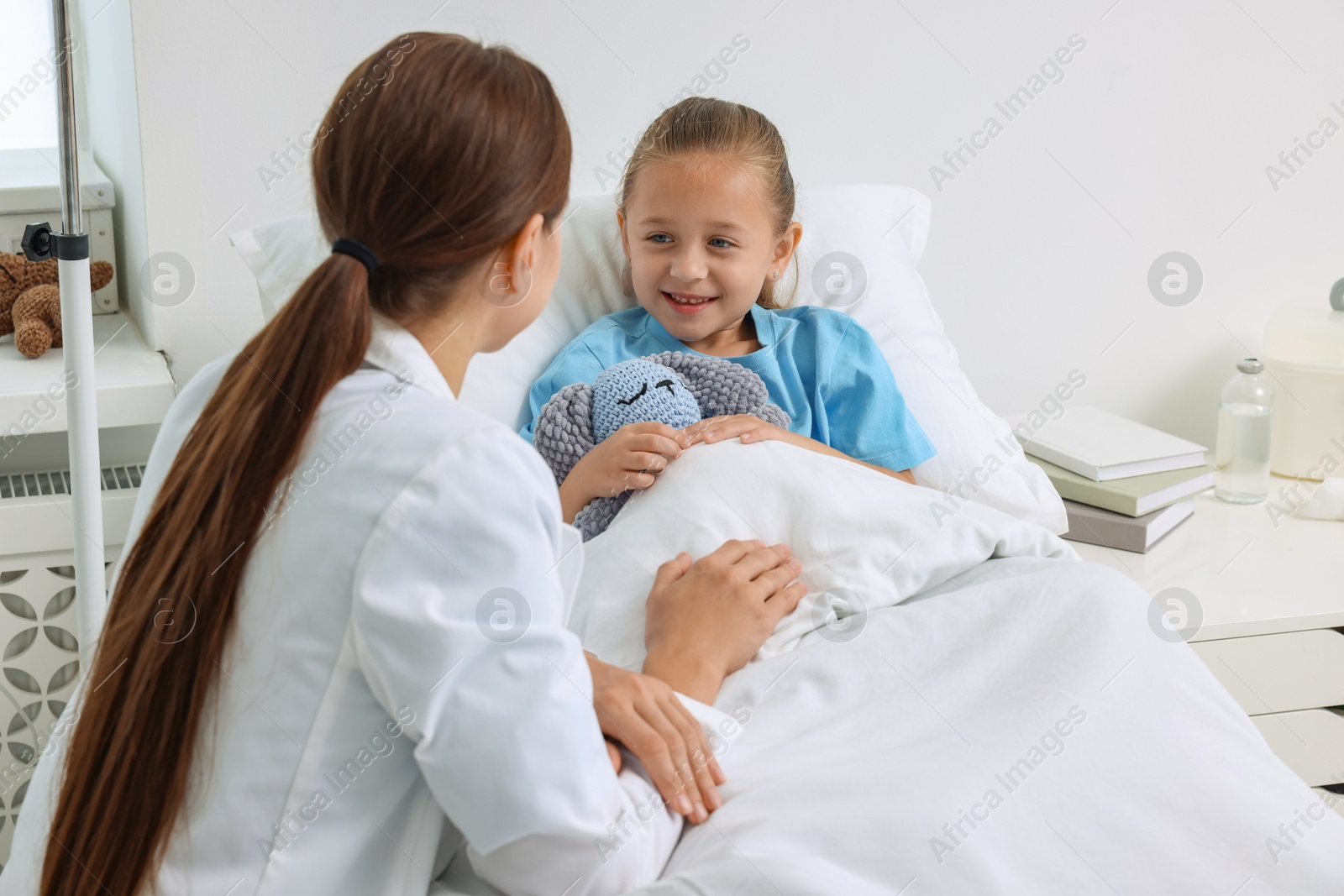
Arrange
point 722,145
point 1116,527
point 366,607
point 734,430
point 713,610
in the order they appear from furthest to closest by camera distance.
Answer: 1. point 1116,527
2. point 722,145
3. point 734,430
4. point 713,610
5. point 366,607

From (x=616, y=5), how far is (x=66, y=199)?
0.82m

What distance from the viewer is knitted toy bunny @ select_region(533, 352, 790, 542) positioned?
1.18m

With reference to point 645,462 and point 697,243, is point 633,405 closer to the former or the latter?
point 645,462

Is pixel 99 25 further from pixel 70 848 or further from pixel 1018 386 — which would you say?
pixel 1018 386

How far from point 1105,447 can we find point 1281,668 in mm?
399

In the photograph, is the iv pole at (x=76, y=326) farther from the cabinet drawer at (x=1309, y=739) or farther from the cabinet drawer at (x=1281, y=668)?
the cabinet drawer at (x=1309, y=739)

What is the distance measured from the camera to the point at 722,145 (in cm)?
135

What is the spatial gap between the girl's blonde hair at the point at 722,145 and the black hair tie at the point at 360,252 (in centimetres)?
71

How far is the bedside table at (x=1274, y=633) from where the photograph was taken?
145 cm

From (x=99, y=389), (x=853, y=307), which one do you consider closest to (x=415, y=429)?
(x=99, y=389)

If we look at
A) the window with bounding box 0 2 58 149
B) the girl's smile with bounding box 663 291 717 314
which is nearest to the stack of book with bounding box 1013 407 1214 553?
the girl's smile with bounding box 663 291 717 314

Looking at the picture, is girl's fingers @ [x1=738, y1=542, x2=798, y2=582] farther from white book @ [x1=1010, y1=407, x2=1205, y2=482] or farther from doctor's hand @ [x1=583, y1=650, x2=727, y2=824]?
white book @ [x1=1010, y1=407, x2=1205, y2=482]

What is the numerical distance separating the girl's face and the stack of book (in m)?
0.59

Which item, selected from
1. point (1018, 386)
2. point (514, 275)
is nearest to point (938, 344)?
point (1018, 386)
